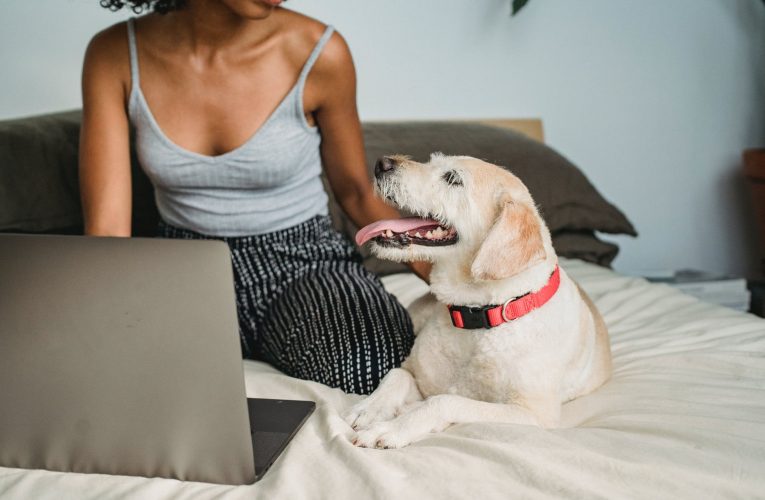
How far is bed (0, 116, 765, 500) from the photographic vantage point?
0.91m

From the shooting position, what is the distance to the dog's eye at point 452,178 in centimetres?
126

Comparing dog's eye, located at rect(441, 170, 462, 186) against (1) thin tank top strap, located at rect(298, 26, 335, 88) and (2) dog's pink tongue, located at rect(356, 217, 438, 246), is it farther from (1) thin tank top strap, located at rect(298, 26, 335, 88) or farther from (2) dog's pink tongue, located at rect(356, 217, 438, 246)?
(1) thin tank top strap, located at rect(298, 26, 335, 88)

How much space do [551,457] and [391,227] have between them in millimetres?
483

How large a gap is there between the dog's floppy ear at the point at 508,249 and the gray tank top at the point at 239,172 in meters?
0.67

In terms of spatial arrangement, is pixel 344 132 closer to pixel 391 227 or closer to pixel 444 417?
→ pixel 391 227

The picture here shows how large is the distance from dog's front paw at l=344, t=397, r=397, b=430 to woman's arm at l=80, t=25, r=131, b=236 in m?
0.69

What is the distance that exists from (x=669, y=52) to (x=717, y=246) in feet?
3.05

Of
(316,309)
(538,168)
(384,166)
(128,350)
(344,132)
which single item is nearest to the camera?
(128,350)

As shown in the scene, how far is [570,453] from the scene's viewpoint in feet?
3.18

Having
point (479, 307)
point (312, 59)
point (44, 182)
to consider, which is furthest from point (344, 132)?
point (44, 182)

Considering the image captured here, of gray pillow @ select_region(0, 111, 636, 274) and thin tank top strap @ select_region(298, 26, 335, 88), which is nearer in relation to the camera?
thin tank top strap @ select_region(298, 26, 335, 88)

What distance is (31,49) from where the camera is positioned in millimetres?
2215

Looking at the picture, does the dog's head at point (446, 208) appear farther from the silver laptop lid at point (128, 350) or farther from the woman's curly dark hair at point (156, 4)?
the woman's curly dark hair at point (156, 4)

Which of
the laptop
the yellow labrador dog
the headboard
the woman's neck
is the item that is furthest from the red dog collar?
the headboard
